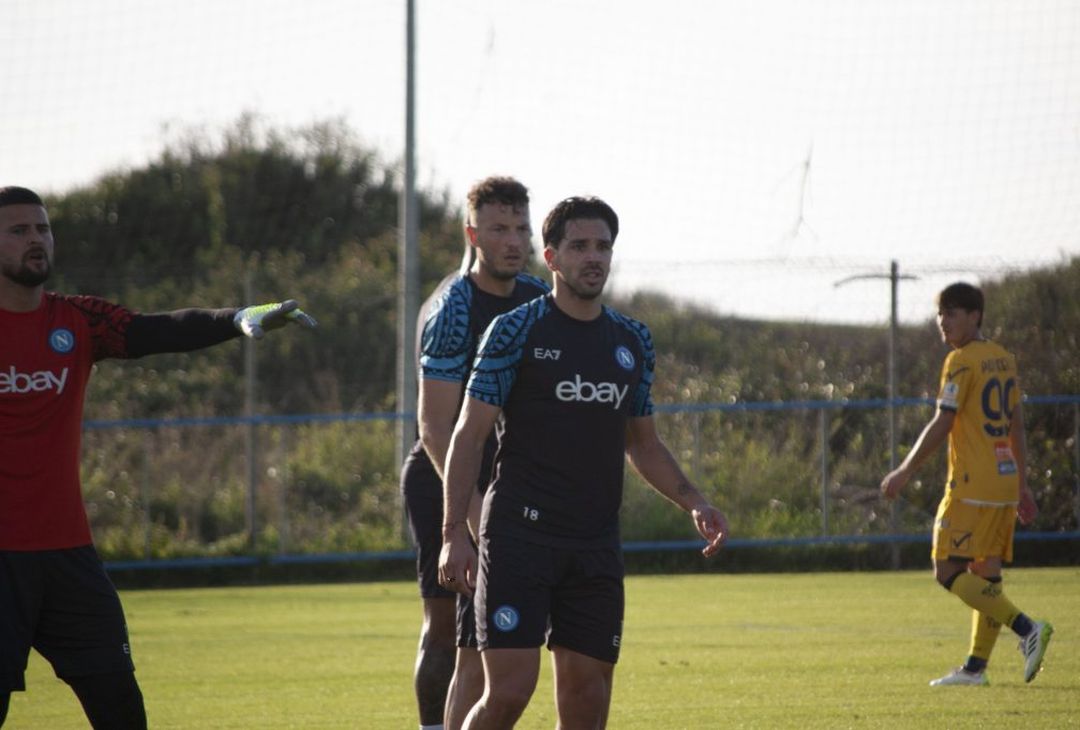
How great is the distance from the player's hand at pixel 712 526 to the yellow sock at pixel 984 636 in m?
3.88

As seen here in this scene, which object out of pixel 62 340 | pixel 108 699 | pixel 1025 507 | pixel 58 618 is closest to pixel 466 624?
pixel 108 699

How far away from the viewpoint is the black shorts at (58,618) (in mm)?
5734

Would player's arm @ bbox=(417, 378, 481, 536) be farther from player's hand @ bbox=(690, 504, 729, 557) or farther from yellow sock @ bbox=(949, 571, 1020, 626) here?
yellow sock @ bbox=(949, 571, 1020, 626)

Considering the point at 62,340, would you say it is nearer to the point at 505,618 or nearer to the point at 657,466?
the point at 505,618

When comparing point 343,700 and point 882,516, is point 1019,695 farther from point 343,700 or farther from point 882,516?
point 882,516

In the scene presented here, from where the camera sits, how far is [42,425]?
5875mm

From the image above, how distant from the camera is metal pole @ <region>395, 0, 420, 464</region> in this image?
64.2 ft

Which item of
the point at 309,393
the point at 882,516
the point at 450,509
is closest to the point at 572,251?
→ the point at 450,509

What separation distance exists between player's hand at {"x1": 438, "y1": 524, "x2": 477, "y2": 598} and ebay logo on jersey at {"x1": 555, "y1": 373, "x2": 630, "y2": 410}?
563 millimetres

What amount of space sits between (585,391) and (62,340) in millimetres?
1859

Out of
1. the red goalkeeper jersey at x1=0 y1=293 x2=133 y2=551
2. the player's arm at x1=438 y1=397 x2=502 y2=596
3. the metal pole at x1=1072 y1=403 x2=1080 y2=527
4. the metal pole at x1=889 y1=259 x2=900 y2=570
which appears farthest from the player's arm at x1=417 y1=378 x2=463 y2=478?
the metal pole at x1=1072 y1=403 x2=1080 y2=527

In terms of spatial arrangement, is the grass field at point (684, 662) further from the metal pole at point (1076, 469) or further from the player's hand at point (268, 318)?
the player's hand at point (268, 318)

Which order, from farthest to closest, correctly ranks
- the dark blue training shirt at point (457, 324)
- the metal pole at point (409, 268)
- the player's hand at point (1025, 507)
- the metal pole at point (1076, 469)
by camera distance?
1. the metal pole at point (409, 268)
2. the metal pole at point (1076, 469)
3. the player's hand at point (1025, 507)
4. the dark blue training shirt at point (457, 324)

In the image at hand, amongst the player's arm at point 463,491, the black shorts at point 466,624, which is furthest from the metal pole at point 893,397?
the player's arm at point 463,491
